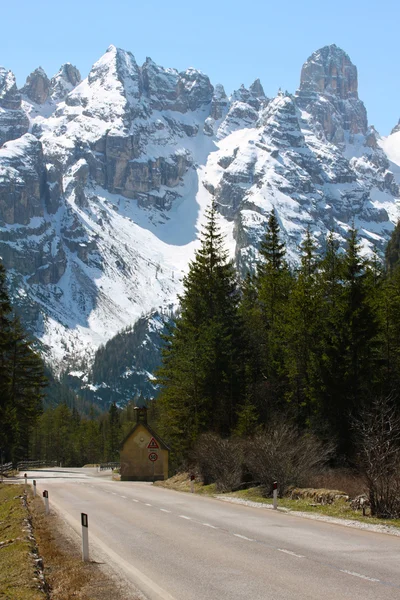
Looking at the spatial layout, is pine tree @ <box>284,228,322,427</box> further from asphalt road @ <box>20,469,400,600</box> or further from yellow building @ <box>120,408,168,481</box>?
asphalt road @ <box>20,469,400,600</box>

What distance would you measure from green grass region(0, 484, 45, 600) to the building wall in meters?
32.1

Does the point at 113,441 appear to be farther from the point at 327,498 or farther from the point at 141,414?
the point at 327,498

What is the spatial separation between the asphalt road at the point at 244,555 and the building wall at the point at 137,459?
108ft

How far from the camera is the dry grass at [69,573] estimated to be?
10586mm

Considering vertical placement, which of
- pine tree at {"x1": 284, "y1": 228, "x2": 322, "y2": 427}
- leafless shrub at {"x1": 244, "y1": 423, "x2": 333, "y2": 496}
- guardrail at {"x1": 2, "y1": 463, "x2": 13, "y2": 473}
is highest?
pine tree at {"x1": 284, "y1": 228, "x2": 322, "y2": 427}

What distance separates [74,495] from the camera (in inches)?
1278

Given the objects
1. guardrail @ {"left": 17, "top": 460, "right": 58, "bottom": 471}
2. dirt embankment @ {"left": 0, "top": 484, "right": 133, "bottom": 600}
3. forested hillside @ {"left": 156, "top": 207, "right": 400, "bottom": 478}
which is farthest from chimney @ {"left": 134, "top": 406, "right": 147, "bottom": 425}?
dirt embankment @ {"left": 0, "top": 484, "right": 133, "bottom": 600}

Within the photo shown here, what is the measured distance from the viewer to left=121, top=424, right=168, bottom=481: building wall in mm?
53844

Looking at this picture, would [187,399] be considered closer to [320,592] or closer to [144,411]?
[144,411]

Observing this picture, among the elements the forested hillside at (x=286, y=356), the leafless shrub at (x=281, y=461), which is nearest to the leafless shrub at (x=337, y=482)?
the leafless shrub at (x=281, y=461)

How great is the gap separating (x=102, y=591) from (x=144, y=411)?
44.1 metres

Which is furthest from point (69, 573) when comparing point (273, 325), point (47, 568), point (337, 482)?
point (273, 325)

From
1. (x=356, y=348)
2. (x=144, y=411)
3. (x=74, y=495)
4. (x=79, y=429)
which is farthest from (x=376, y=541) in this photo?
(x=79, y=429)

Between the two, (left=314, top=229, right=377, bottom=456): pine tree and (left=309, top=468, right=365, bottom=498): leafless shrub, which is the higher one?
(left=314, top=229, right=377, bottom=456): pine tree
